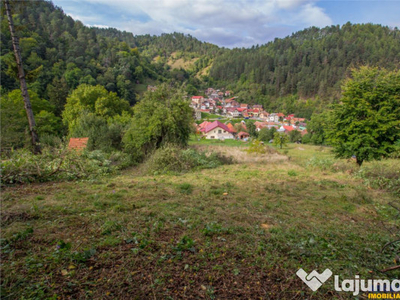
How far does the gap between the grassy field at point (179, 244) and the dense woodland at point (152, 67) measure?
24.1 feet

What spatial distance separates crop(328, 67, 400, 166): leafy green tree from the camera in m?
9.57

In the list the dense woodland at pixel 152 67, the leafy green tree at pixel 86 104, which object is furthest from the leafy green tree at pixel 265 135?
the leafy green tree at pixel 86 104

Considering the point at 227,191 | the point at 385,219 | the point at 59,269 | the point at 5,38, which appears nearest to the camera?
the point at 59,269

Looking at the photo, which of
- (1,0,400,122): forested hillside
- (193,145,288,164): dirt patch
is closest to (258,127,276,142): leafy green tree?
(1,0,400,122): forested hillside

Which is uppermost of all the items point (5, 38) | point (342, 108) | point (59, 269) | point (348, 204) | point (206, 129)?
point (5, 38)

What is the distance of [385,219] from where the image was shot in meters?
4.57

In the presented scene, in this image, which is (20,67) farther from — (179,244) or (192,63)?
(192,63)

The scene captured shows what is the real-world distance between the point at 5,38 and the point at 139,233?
64.9 m

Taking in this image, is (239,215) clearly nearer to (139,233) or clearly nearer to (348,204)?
(139,233)

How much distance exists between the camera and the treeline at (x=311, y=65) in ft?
286

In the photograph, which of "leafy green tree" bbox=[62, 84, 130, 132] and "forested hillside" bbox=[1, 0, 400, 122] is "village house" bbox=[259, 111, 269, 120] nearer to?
"forested hillside" bbox=[1, 0, 400, 122]

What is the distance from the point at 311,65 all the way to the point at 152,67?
77.3 meters

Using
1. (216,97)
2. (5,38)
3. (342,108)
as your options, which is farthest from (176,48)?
(342,108)

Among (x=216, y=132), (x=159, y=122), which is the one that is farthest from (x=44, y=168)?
(x=216, y=132)
